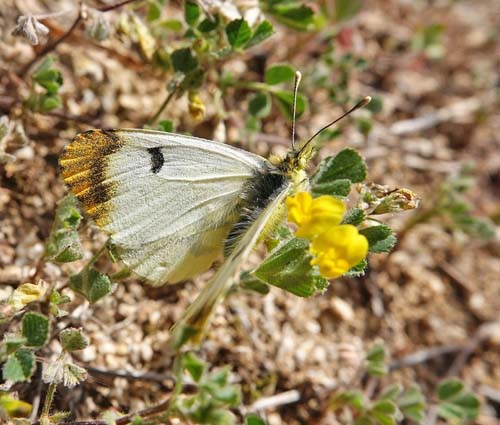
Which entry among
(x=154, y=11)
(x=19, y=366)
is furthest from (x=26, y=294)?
(x=154, y=11)

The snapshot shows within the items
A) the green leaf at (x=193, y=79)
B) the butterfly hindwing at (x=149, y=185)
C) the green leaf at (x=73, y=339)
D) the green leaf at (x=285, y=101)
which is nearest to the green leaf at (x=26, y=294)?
the green leaf at (x=73, y=339)

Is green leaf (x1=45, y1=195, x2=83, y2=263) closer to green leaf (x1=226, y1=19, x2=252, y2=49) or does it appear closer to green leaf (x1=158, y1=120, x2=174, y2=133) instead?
green leaf (x1=158, y1=120, x2=174, y2=133)

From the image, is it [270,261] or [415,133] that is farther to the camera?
[415,133]

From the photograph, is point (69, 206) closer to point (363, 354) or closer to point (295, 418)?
point (295, 418)

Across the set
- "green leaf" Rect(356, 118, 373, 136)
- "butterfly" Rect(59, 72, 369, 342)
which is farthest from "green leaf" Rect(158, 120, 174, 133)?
"green leaf" Rect(356, 118, 373, 136)

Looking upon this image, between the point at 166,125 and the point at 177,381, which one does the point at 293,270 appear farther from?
the point at 166,125

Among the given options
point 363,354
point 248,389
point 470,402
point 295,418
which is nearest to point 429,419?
point 470,402

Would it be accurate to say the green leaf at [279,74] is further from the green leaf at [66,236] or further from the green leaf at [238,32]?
the green leaf at [66,236]
